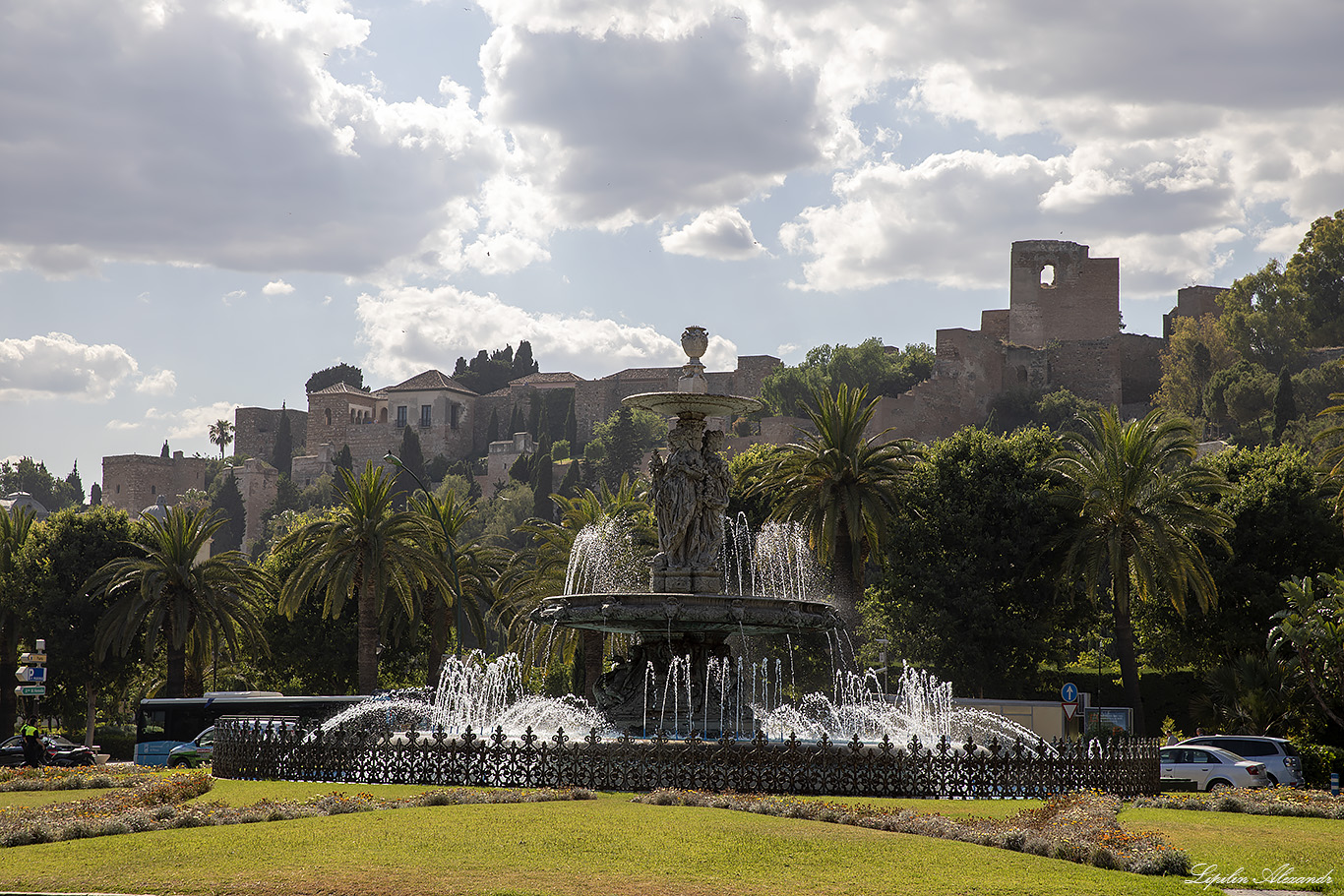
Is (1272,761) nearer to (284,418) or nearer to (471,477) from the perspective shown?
(471,477)

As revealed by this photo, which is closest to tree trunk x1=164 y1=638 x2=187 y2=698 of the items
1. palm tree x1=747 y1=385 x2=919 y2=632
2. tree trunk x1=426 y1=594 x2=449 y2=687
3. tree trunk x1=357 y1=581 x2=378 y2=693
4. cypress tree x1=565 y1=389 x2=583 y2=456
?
tree trunk x1=357 y1=581 x2=378 y2=693

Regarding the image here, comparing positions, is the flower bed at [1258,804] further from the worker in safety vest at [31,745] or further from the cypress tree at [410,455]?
the cypress tree at [410,455]

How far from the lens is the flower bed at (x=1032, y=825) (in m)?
11.3

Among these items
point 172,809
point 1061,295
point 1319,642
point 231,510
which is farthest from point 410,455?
point 172,809

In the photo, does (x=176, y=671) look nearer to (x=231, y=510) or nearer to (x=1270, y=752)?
(x=1270, y=752)

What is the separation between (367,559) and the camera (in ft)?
124

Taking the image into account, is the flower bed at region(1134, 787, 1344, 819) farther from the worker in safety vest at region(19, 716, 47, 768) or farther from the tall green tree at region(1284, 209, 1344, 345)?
the tall green tree at region(1284, 209, 1344, 345)

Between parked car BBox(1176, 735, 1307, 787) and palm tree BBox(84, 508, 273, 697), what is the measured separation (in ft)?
88.7

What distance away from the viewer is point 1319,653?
27.4m

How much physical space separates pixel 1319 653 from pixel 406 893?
23.1m

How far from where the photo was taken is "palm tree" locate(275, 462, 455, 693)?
37719 mm

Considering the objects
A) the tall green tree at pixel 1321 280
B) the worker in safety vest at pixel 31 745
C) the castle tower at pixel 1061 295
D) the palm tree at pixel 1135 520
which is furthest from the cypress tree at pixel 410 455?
the worker in safety vest at pixel 31 745

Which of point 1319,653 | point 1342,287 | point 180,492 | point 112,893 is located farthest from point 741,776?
point 180,492

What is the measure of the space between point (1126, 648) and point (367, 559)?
20411mm
